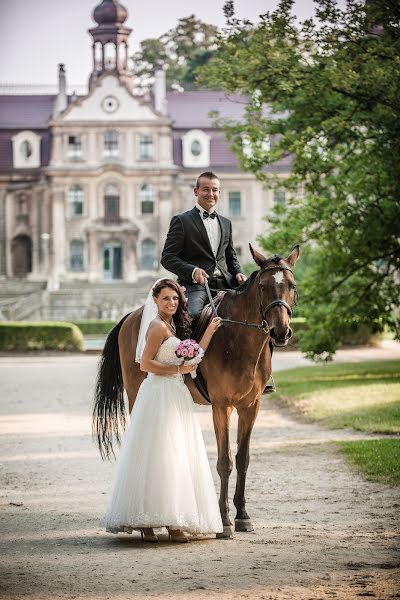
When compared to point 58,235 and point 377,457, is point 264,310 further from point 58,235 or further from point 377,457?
point 58,235

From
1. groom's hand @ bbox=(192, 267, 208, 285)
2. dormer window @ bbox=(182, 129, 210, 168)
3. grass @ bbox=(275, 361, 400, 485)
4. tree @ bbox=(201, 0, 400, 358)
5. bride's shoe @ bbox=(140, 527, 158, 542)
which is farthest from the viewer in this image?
dormer window @ bbox=(182, 129, 210, 168)

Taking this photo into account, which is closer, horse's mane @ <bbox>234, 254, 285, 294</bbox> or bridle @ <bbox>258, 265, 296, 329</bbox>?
bridle @ <bbox>258, 265, 296, 329</bbox>

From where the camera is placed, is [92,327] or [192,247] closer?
[192,247]

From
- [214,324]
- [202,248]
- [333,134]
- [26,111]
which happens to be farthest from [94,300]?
[214,324]

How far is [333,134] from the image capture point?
2150cm

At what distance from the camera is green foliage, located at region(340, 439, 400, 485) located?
1045 cm

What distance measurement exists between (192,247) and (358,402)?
29.7ft

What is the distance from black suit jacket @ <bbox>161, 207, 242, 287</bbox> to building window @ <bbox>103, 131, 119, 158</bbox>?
57.9 metres

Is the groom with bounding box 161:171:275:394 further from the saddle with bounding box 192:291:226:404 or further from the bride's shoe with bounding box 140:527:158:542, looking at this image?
the bride's shoe with bounding box 140:527:158:542

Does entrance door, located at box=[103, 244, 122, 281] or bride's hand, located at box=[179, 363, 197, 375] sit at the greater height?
entrance door, located at box=[103, 244, 122, 281]

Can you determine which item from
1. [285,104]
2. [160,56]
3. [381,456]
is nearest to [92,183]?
[160,56]

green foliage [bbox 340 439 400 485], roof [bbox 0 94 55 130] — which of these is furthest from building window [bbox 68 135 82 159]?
green foliage [bbox 340 439 400 485]

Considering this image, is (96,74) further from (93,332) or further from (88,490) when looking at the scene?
(88,490)

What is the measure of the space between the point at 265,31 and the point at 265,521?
537 inches
